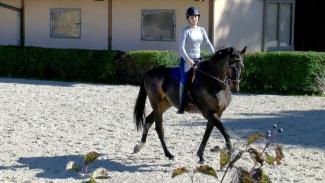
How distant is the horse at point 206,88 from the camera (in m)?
8.18

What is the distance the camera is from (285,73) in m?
16.8

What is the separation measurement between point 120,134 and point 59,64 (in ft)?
32.0

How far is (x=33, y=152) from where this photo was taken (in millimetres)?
9133

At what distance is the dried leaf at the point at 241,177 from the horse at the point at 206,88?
14.5 feet

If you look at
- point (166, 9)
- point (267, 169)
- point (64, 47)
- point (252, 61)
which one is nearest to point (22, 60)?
point (64, 47)

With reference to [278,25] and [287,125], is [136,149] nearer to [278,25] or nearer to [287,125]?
[287,125]

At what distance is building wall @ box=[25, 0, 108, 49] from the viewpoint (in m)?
20.6

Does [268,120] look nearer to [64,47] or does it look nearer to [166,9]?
[166,9]

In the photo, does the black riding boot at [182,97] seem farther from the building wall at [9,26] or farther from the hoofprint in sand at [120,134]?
the building wall at [9,26]

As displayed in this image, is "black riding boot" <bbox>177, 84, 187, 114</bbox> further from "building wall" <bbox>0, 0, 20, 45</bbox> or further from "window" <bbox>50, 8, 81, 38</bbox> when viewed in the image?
"building wall" <bbox>0, 0, 20, 45</bbox>

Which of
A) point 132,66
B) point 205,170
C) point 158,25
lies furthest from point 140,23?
point 205,170

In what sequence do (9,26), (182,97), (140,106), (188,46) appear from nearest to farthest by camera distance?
(182,97), (188,46), (140,106), (9,26)

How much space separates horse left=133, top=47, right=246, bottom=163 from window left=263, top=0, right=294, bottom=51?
11.6m

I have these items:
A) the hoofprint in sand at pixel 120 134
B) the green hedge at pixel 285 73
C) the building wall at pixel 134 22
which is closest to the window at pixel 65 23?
the building wall at pixel 134 22
